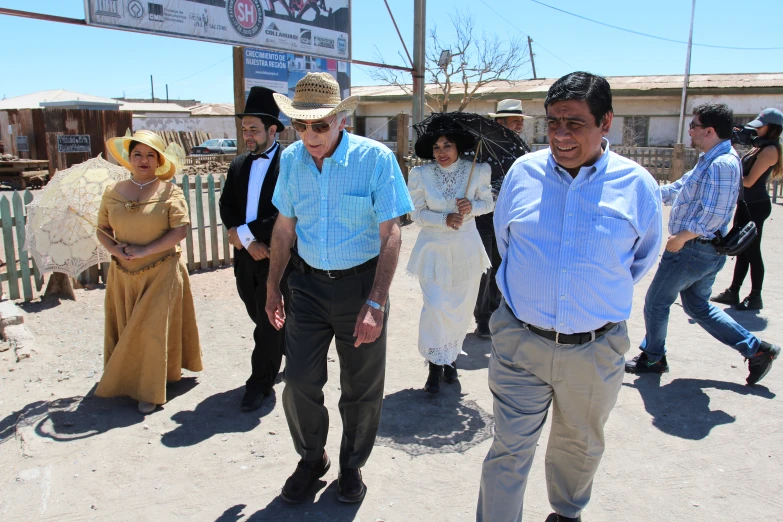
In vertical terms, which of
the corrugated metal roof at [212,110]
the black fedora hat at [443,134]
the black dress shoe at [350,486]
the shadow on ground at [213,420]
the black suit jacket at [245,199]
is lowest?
the shadow on ground at [213,420]

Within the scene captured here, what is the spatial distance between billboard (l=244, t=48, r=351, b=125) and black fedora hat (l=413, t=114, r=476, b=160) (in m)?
3.83

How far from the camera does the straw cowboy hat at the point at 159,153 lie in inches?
163

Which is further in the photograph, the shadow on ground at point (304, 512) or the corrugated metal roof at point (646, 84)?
the corrugated metal roof at point (646, 84)

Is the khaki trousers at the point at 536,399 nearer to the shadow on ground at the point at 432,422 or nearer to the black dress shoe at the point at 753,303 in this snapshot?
the shadow on ground at the point at 432,422

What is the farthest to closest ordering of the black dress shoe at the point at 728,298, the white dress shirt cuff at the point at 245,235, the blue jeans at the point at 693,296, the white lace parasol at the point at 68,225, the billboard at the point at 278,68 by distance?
the billboard at the point at 278,68
the black dress shoe at the point at 728,298
the white lace parasol at the point at 68,225
the blue jeans at the point at 693,296
the white dress shirt cuff at the point at 245,235

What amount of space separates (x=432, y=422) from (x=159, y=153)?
261cm

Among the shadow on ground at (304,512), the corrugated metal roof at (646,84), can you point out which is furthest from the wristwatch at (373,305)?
the corrugated metal roof at (646,84)

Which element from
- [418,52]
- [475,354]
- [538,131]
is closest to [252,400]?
[475,354]

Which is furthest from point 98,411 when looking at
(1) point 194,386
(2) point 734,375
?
(2) point 734,375

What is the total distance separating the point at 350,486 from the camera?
318cm

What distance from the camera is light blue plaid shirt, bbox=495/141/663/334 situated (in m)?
2.44

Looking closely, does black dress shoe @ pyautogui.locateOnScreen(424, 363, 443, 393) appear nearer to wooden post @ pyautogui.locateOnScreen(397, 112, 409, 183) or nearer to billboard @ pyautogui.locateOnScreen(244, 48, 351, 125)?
billboard @ pyautogui.locateOnScreen(244, 48, 351, 125)

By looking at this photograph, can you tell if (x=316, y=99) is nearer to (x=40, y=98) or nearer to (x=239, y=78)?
(x=239, y=78)

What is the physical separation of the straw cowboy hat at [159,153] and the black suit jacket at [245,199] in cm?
38
